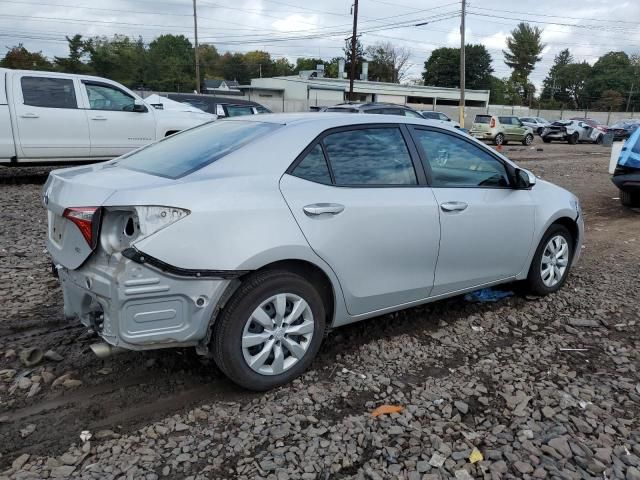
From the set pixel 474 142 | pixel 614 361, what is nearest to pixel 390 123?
pixel 474 142

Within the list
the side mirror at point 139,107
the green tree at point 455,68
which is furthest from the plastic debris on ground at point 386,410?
the green tree at point 455,68

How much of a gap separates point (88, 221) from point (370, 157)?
1.80m

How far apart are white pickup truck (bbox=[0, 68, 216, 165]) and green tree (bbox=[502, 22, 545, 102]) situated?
326 feet

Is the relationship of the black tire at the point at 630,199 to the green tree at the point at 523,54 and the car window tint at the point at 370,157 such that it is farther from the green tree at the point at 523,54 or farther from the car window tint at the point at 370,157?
the green tree at the point at 523,54

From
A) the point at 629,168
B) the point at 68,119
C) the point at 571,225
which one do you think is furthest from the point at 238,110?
the point at 571,225

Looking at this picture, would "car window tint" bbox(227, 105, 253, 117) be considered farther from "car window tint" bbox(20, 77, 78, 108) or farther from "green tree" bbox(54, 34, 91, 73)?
"green tree" bbox(54, 34, 91, 73)

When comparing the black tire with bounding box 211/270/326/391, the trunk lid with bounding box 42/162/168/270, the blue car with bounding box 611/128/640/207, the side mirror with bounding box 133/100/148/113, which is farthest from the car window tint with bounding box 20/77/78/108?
the blue car with bounding box 611/128/640/207

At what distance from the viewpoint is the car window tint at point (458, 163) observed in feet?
13.0

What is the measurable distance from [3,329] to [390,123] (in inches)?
123

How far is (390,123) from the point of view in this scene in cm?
383

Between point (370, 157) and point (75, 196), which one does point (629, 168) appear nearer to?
point (370, 157)

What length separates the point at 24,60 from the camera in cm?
6650

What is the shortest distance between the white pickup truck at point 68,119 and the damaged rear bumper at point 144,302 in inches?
281

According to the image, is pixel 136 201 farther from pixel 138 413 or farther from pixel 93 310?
pixel 138 413
